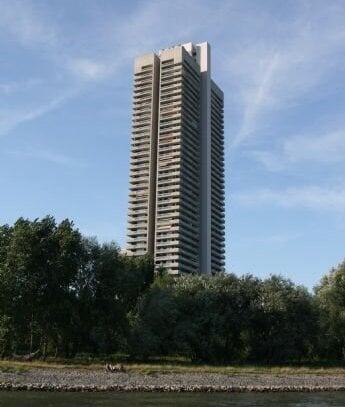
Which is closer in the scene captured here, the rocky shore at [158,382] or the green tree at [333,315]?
the rocky shore at [158,382]

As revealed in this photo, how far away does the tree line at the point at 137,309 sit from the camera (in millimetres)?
67000

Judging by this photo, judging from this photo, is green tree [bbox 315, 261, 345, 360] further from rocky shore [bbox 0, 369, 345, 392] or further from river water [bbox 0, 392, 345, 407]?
river water [bbox 0, 392, 345, 407]

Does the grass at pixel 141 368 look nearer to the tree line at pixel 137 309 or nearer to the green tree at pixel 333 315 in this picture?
the tree line at pixel 137 309

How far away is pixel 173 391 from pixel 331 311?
148ft

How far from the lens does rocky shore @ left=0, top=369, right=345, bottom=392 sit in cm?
4181

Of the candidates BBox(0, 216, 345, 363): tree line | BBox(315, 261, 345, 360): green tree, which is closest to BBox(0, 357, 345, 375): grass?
BBox(0, 216, 345, 363): tree line

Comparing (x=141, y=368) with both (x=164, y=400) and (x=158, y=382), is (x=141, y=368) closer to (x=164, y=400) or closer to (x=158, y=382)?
(x=158, y=382)

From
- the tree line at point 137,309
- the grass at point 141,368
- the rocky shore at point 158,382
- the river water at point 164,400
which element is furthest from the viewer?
the tree line at point 137,309

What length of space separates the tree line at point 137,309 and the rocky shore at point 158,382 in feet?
49.8

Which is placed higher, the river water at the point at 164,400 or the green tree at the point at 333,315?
the green tree at the point at 333,315

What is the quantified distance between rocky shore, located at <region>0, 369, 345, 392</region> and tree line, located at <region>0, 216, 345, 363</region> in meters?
15.2

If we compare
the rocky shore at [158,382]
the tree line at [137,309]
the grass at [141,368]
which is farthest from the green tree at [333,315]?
the rocky shore at [158,382]

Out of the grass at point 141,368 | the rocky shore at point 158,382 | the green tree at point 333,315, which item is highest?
the green tree at point 333,315

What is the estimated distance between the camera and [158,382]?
46.7m
